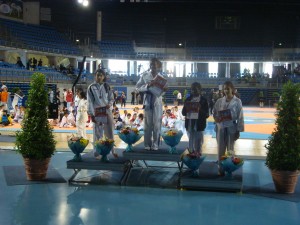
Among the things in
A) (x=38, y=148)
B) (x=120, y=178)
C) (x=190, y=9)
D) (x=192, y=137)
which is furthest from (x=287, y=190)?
(x=190, y=9)

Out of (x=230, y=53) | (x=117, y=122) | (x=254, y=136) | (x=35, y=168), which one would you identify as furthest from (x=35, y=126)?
(x=230, y=53)

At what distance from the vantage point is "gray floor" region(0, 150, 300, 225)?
15.3 feet

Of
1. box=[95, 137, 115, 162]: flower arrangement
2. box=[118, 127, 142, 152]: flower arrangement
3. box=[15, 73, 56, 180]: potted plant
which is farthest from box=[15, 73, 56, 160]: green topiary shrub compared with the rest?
box=[118, 127, 142, 152]: flower arrangement

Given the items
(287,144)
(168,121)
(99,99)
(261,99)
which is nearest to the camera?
(287,144)

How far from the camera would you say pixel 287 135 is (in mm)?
5898

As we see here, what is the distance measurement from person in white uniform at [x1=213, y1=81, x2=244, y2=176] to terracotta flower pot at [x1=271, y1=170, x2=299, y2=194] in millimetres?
915

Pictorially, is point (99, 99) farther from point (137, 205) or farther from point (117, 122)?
point (117, 122)

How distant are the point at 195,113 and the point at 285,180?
1.97 meters

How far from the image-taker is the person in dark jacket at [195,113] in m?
7.01

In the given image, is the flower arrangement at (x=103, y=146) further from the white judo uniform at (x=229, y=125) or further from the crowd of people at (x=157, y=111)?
the white judo uniform at (x=229, y=125)

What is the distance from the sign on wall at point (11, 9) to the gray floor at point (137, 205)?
27.6m

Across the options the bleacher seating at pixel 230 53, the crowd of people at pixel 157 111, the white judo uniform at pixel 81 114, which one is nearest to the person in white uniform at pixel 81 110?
the white judo uniform at pixel 81 114

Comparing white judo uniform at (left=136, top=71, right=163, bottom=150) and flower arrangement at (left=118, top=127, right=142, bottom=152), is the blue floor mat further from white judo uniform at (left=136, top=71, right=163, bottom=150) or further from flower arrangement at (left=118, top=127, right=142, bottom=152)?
flower arrangement at (left=118, top=127, right=142, bottom=152)

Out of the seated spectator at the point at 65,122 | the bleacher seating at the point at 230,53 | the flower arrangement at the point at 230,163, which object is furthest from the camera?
the bleacher seating at the point at 230,53
